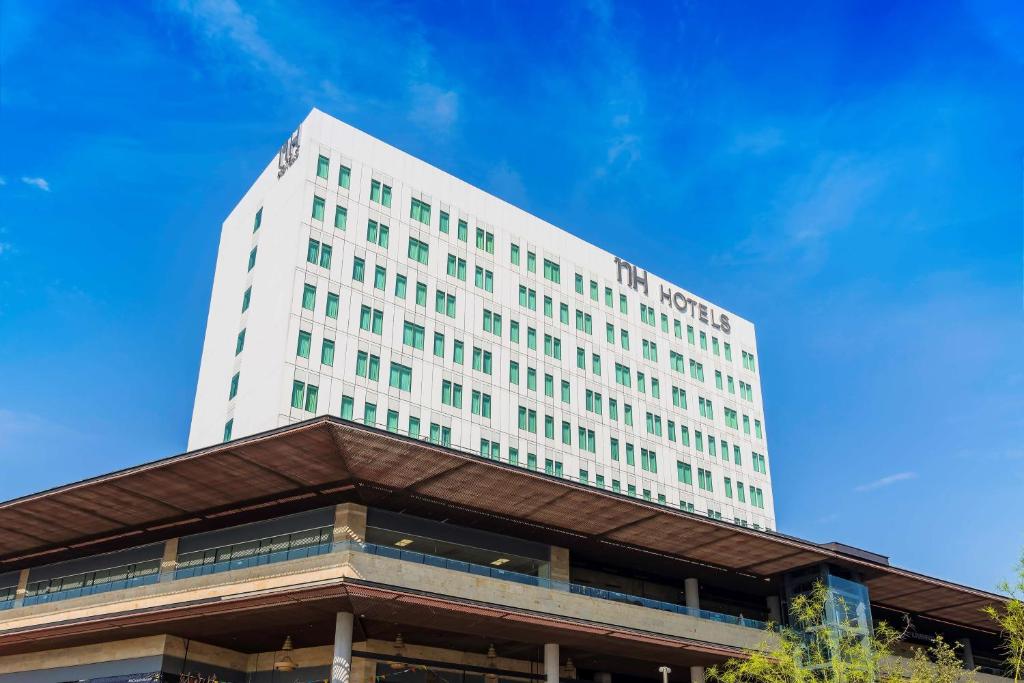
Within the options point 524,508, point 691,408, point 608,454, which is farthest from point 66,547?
point 691,408

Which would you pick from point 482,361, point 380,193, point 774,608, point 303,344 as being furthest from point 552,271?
point 774,608

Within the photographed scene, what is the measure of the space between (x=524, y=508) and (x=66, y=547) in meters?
26.0

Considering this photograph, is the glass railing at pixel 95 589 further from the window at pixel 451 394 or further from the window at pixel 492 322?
the window at pixel 492 322

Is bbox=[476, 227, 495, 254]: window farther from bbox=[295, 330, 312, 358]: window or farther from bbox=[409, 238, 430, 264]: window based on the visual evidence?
bbox=[295, 330, 312, 358]: window

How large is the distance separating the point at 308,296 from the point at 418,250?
10253 millimetres

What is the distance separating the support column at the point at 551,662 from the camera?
4753cm

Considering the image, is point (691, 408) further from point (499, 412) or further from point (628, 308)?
point (499, 412)

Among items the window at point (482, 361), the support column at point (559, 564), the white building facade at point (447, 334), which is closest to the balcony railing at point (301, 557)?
the support column at point (559, 564)

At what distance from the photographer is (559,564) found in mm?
52500

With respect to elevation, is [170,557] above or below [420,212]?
below

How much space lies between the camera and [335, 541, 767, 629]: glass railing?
140 feet

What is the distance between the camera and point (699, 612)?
53.0 meters

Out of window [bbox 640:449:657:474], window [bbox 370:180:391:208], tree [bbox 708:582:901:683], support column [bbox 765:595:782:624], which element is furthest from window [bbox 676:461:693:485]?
window [bbox 370:180:391:208]

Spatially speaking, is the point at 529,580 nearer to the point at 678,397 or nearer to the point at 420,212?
the point at 420,212
